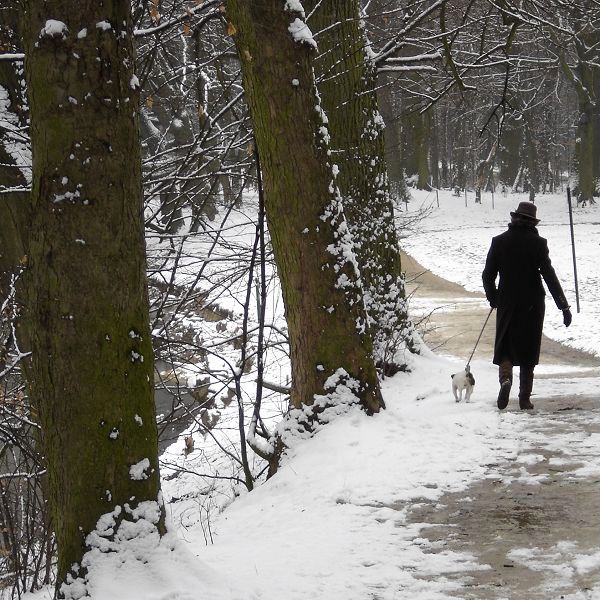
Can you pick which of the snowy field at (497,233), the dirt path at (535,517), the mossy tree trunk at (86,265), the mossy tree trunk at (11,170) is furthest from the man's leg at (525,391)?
the snowy field at (497,233)

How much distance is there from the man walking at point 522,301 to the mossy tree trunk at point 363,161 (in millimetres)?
1755

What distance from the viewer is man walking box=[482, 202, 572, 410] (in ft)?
23.6

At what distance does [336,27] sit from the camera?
8.16m

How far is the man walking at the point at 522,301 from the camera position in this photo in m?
7.18

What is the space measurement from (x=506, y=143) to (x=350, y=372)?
45130 mm

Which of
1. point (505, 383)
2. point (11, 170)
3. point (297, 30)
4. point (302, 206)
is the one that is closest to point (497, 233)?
point (505, 383)

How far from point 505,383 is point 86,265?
16.2 ft

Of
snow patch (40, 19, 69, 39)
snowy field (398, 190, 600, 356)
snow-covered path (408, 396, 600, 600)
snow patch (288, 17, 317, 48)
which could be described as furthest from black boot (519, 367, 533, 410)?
snowy field (398, 190, 600, 356)

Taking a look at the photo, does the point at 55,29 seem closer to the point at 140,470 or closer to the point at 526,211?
the point at 140,470

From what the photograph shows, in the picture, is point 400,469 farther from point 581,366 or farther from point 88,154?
point 581,366

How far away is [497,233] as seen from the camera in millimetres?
37250

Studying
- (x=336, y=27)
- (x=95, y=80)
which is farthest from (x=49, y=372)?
(x=336, y=27)

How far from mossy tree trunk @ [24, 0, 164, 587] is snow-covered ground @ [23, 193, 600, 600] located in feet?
1.37

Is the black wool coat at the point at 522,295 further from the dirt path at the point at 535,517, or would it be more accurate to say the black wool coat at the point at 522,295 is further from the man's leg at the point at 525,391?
the dirt path at the point at 535,517
